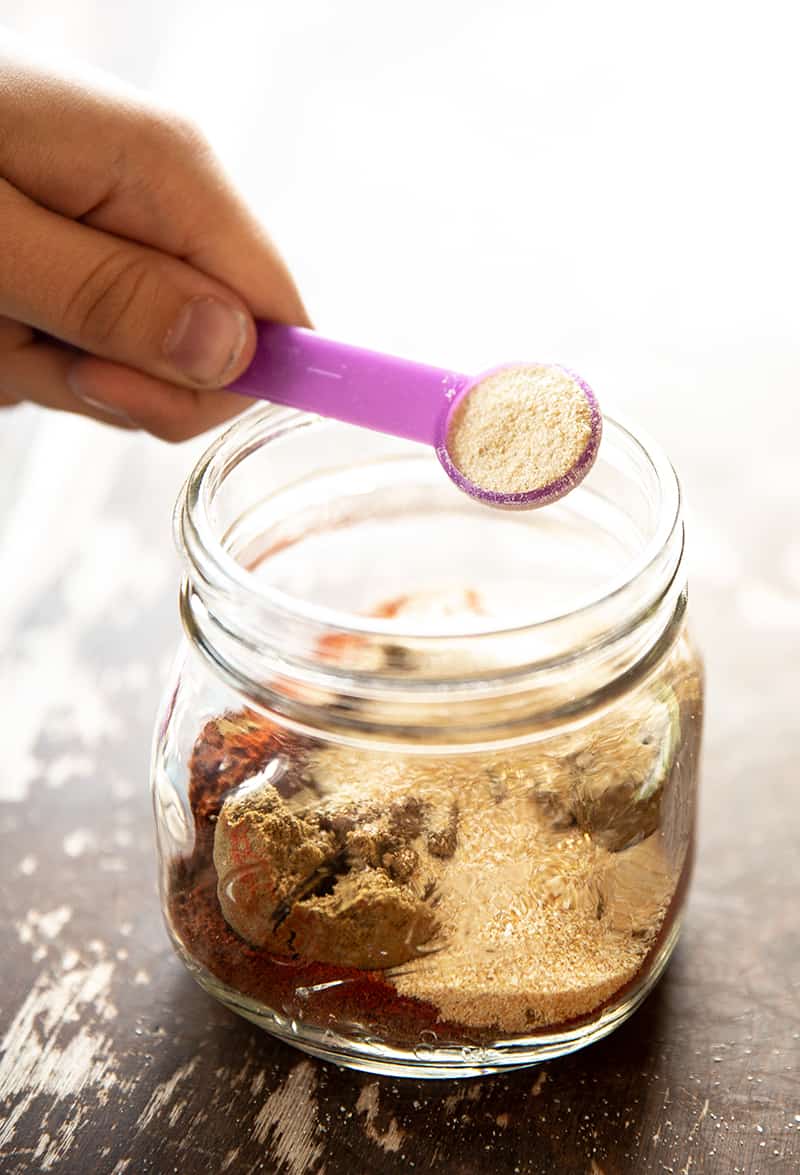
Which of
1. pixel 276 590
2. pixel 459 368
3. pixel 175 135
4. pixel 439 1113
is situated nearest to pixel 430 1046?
pixel 439 1113

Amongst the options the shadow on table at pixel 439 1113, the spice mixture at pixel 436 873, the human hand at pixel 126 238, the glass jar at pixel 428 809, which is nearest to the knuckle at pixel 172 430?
the human hand at pixel 126 238

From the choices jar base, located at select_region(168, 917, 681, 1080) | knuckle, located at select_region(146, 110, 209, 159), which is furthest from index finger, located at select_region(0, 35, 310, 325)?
jar base, located at select_region(168, 917, 681, 1080)

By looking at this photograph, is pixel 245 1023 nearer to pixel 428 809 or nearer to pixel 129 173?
pixel 428 809

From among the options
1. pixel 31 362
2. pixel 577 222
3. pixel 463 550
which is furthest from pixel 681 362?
pixel 31 362

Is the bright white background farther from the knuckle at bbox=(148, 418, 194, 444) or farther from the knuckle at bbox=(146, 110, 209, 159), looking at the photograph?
the knuckle at bbox=(146, 110, 209, 159)

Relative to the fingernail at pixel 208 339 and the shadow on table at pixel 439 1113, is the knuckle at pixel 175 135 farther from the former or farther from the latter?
the shadow on table at pixel 439 1113

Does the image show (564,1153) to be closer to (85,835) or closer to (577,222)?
(85,835)
